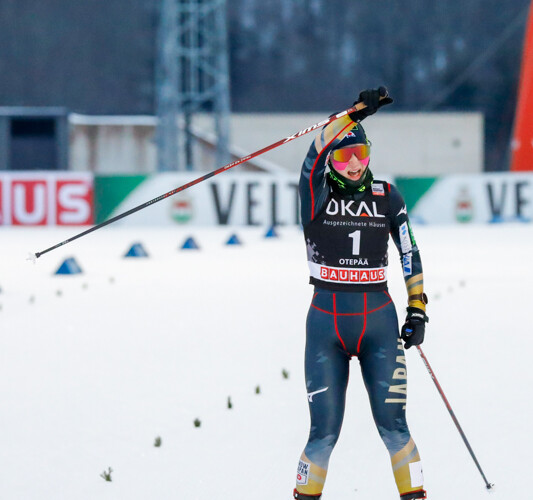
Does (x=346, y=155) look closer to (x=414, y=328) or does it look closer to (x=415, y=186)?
(x=414, y=328)

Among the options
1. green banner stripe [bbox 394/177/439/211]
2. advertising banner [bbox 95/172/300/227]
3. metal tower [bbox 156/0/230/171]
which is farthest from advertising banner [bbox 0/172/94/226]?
green banner stripe [bbox 394/177/439/211]

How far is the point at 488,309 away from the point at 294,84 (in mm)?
27122

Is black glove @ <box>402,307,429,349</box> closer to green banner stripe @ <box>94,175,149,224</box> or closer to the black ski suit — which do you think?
the black ski suit

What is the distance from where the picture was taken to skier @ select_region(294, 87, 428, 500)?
376 cm

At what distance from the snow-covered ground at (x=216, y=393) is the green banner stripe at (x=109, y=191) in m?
10.9

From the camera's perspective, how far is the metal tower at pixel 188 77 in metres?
28.0

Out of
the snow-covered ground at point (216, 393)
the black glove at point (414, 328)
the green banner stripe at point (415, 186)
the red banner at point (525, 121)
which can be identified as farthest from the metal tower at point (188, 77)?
the black glove at point (414, 328)

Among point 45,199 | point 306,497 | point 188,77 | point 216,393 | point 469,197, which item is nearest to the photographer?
point 306,497

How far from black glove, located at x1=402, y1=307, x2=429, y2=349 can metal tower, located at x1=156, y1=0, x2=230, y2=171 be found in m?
24.2

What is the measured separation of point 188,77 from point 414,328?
30.0 metres

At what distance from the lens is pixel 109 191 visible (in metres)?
22.5

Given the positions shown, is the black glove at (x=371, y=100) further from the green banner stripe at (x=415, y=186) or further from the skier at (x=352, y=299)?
the green banner stripe at (x=415, y=186)

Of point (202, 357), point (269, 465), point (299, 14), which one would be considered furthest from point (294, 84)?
point (269, 465)

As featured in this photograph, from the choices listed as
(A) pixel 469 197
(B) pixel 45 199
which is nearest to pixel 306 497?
(B) pixel 45 199
